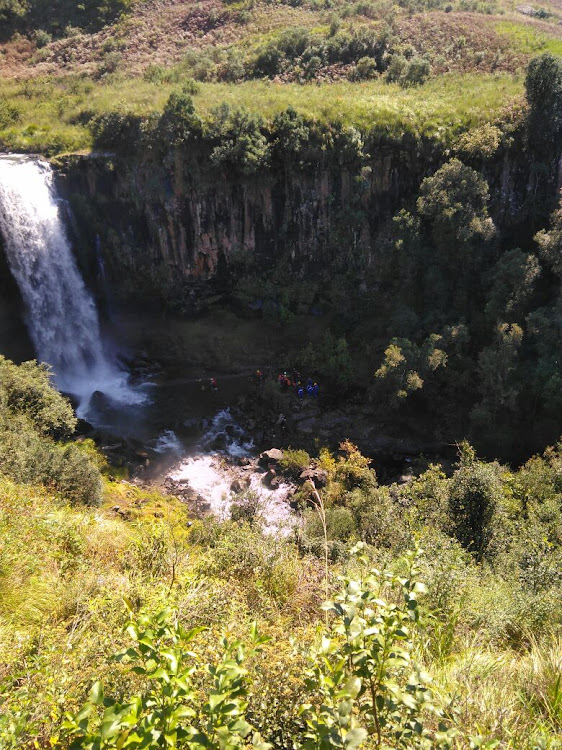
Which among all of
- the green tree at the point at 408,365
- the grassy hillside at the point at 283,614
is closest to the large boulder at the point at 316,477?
the green tree at the point at 408,365

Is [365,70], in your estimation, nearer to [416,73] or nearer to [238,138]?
[416,73]

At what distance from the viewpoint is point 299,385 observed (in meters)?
23.9

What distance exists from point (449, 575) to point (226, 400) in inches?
690

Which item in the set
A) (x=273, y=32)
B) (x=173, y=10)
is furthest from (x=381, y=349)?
(x=173, y=10)

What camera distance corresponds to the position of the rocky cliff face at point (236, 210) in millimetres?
23000

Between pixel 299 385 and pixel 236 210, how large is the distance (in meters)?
9.66

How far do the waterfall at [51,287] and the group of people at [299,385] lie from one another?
7.44m

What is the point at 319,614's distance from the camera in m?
6.18

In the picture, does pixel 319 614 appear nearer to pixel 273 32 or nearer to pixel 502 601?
pixel 502 601

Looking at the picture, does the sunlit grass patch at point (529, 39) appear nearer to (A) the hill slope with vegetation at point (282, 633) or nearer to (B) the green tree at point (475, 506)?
(B) the green tree at point (475, 506)

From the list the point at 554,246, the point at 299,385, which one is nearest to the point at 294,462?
the point at 299,385

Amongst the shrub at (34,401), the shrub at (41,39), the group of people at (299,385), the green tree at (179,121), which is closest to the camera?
the shrub at (34,401)

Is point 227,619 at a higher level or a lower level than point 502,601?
higher

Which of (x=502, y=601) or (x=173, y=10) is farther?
(x=173, y=10)
